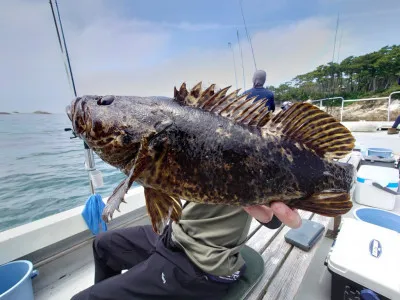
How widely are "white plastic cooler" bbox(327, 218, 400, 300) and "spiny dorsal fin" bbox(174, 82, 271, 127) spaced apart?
209 cm

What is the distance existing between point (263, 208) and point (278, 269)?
1197mm

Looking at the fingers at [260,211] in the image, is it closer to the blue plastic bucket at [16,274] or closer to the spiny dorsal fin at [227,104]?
the spiny dorsal fin at [227,104]

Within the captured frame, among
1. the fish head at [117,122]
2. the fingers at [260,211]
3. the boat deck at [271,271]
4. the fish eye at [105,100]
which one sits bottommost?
the boat deck at [271,271]

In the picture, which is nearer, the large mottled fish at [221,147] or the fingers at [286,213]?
the large mottled fish at [221,147]

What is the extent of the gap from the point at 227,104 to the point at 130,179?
0.84 metres

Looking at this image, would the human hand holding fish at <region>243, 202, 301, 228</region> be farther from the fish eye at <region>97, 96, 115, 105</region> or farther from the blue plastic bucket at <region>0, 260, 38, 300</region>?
the blue plastic bucket at <region>0, 260, 38, 300</region>

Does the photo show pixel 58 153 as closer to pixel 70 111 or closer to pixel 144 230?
pixel 144 230

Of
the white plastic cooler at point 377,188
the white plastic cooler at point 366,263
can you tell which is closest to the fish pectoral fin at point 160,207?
the white plastic cooler at point 366,263

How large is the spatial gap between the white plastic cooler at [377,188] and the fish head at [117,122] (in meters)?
4.93

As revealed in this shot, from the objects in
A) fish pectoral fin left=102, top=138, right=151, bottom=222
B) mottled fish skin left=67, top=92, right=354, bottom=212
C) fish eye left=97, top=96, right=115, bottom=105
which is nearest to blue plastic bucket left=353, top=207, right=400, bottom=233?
mottled fish skin left=67, top=92, right=354, bottom=212

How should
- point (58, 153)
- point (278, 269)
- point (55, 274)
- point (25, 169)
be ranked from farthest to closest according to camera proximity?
point (58, 153) < point (25, 169) < point (55, 274) < point (278, 269)

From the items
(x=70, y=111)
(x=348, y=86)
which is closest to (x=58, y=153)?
(x=70, y=111)

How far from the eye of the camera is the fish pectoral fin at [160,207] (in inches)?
64.1

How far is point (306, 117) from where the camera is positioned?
5.05 ft
